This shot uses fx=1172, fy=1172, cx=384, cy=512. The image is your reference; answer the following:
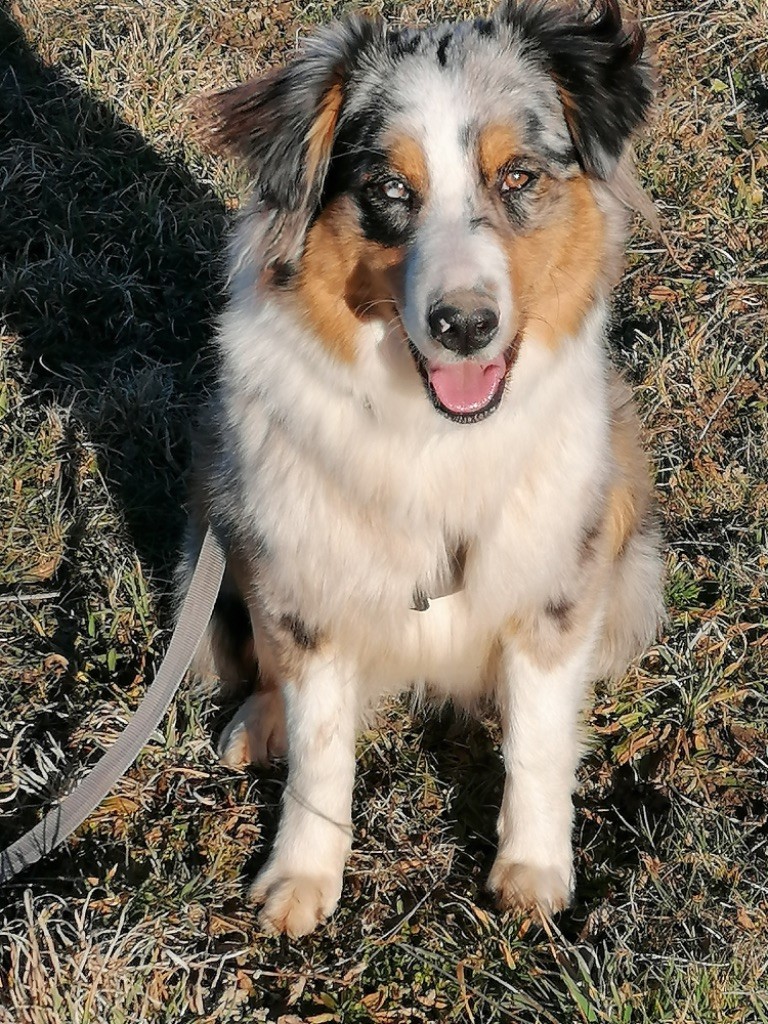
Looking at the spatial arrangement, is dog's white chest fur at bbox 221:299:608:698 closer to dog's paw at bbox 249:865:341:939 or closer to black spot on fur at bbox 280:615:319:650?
black spot on fur at bbox 280:615:319:650

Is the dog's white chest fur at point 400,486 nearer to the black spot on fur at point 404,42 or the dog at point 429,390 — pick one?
the dog at point 429,390

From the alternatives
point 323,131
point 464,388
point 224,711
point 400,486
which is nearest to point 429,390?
point 464,388

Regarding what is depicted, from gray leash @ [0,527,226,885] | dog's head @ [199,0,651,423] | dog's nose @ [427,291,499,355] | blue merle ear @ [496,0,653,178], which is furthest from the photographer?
gray leash @ [0,527,226,885]

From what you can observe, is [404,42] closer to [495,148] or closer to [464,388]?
[495,148]

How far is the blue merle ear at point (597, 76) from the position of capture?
105 inches

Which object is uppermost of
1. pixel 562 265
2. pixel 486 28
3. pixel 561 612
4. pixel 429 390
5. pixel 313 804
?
pixel 486 28

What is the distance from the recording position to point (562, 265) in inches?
104

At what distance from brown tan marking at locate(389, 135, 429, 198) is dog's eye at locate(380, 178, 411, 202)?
0.06 feet

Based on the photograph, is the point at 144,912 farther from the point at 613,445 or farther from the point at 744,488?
the point at 744,488

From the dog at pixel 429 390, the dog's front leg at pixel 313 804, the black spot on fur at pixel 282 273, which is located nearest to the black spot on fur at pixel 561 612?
the dog at pixel 429 390

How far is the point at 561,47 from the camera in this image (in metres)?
2.71

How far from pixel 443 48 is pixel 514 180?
0.38 metres

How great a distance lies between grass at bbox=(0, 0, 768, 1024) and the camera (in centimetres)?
275

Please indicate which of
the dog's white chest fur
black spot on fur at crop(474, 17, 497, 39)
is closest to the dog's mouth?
the dog's white chest fur
